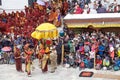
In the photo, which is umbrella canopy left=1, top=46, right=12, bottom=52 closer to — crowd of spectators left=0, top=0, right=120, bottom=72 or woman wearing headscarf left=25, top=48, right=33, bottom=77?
crowd of spectators left=0, top=0, right=120, bottom=72

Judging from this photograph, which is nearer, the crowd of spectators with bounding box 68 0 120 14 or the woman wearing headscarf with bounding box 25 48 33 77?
the woman wearing headscarf with bounding box 25 48 33 77

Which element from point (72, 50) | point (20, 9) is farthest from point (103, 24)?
point (20, 9)

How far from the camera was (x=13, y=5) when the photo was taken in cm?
3247

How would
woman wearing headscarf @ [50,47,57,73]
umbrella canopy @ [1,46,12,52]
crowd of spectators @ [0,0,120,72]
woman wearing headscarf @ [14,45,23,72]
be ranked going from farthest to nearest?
umbrella canopy @ [1,46,12,52], crowd of spectators @ [0,0,120,72], woman wearing headscarf @ [14,45,23,72], woman wearing headscarf @ [50,47,57,73]

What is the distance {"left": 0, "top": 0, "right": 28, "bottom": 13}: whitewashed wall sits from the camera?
32.2 m

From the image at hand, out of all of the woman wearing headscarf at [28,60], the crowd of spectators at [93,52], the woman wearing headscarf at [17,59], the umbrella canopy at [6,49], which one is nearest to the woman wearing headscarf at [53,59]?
Result: the crowd of spectators at [93,52]

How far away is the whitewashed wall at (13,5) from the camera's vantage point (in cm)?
3219

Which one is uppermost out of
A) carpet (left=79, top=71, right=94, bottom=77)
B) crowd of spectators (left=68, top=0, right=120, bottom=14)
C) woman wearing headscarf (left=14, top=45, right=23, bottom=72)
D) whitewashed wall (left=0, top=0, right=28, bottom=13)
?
crowd of spectators (left=68, top=0, right=120, bottom=14)

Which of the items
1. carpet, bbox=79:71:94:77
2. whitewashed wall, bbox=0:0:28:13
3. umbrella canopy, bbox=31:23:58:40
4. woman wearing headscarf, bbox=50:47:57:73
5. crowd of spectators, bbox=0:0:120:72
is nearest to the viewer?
carpet, bbox=79:71:94:77

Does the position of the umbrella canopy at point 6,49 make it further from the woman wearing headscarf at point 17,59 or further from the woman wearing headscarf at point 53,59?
the woman wearing headscarf at point 53,59

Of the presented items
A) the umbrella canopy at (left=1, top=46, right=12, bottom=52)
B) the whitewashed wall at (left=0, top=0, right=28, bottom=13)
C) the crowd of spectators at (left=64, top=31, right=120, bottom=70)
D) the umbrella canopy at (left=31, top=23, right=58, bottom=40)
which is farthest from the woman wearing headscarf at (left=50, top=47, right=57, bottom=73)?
the whitewashed wall at (left=0, top=0, right=28, bottom=13)

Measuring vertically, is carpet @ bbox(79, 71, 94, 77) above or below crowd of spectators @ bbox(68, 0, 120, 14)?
below

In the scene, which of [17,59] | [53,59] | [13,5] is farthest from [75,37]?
[13,5]

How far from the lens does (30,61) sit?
21953mm
